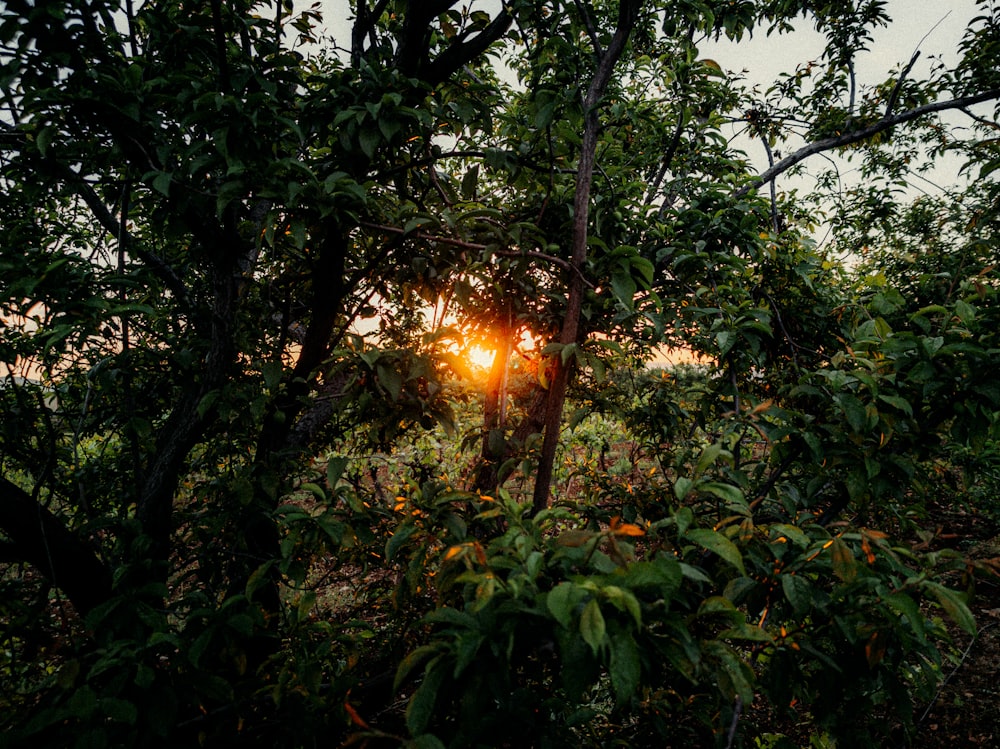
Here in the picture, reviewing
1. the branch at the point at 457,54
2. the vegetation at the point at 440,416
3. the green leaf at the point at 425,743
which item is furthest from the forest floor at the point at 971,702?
the branch at the point at 457,54

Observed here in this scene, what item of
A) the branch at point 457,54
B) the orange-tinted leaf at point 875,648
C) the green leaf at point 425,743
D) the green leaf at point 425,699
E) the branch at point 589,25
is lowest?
the green leaf at point 425,743

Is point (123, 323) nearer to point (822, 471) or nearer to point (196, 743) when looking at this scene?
point (196, 743)

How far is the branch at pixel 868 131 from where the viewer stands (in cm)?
398

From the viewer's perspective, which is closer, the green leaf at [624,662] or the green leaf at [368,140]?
the green leaf at [624,662]

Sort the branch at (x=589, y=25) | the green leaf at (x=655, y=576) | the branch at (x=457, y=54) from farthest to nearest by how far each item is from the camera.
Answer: the branch at (x=457, y=54) < the branch at (x=589, y=25) < the green leaf at (x=655, y=576)

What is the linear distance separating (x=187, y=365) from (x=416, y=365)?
3.66 ft

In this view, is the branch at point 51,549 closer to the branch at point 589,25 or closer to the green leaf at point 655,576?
the green leaf at point 655,576

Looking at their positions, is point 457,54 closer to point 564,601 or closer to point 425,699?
point 564,601

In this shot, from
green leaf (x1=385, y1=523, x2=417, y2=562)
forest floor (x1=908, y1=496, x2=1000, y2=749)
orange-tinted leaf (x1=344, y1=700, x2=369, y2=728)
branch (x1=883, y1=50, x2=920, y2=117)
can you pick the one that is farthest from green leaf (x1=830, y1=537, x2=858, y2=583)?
branch (x1=883, y1=50, x2=920, y2=117)

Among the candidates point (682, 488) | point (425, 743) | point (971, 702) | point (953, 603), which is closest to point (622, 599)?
point (682, 488)

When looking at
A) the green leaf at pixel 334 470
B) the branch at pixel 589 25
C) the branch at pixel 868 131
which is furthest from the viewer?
the branch at pixel 868 131

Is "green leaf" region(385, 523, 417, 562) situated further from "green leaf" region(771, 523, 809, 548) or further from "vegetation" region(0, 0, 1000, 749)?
"green leaf" region(771, 523, 809, 548)

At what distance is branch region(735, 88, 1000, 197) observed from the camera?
3977 mm

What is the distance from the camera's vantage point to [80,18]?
1.65 metres
